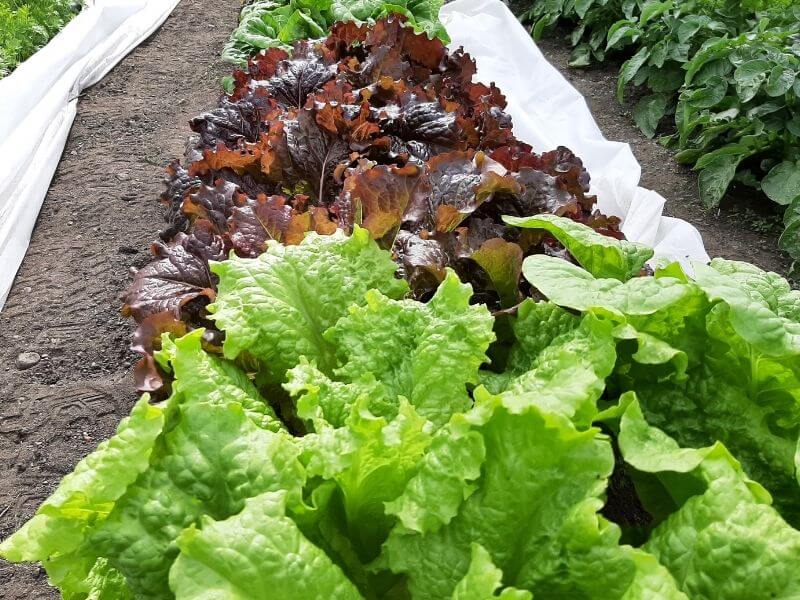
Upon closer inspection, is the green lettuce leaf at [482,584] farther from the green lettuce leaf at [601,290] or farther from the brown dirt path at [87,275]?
the brown dirt path at [87,275]

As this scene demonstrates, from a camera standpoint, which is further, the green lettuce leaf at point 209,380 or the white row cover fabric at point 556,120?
the white row cover fabric at point 556,120

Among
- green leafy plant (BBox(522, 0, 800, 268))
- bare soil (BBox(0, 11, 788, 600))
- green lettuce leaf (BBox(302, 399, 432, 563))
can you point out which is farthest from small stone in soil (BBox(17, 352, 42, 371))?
green leafy plant (BBox(522, 0, 800, 268))

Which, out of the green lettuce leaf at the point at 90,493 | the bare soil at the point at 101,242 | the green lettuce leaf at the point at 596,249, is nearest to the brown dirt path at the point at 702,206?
the bare soil at the point at 101,242

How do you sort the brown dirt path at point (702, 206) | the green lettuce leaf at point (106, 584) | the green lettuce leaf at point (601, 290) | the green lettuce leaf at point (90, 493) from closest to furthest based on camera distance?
the green lettuce leaf at point (90, 493)
the green lettuce leaf at point (601, 290)
the green lettuce leaf at point (106, 584)
the brown dirt path at point (702, 206)

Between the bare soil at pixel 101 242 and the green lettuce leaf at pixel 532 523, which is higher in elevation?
the green lettuce leaf at pixel 532 523

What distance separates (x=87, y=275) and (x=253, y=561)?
3227 millimetres

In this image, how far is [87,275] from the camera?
402 cm

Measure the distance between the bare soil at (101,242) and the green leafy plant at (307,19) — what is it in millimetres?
768

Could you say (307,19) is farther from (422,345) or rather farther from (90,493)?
(90,493)

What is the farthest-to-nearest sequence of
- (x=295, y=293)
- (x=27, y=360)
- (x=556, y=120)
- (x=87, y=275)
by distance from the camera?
(x=556, y=120) < (x=87, y=275) < (x=27, y=360) < (x=295, y=293)

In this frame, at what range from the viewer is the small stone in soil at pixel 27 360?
138 inches

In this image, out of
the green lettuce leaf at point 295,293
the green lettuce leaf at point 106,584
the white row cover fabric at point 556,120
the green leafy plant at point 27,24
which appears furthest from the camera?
the green leafy plant at point 27,24

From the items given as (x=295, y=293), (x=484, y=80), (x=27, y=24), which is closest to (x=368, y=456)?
(x=295, y=293)

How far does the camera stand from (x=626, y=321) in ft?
4.92
